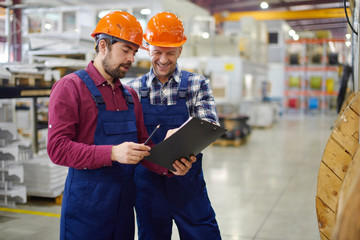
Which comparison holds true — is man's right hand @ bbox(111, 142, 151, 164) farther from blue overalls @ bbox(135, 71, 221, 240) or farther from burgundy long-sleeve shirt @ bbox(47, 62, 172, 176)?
blue overalls @ bbox(135, 71, 221, 240)

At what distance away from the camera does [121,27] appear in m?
2.10

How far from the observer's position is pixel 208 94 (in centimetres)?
261

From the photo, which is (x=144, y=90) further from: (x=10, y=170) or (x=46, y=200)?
(x=46, y=200)

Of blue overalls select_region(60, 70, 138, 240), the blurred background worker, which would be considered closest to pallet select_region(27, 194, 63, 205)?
the blurred background worker

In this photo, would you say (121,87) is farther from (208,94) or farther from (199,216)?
(199,216)

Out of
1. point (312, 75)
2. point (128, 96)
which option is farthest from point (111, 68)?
point (312, 75)

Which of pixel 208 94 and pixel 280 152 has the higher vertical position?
pixel 208 94

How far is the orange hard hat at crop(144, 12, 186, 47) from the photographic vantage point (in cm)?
248

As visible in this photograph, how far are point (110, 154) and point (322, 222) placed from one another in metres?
1.32

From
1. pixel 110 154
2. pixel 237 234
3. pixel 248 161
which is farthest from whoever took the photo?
pixel 248 161

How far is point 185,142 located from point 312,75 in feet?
67.8

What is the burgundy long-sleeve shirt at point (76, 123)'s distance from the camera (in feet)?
6.23

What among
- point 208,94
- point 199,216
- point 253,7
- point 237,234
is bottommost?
point 237,234

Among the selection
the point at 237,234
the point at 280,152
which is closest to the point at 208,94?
the point at 237,234
